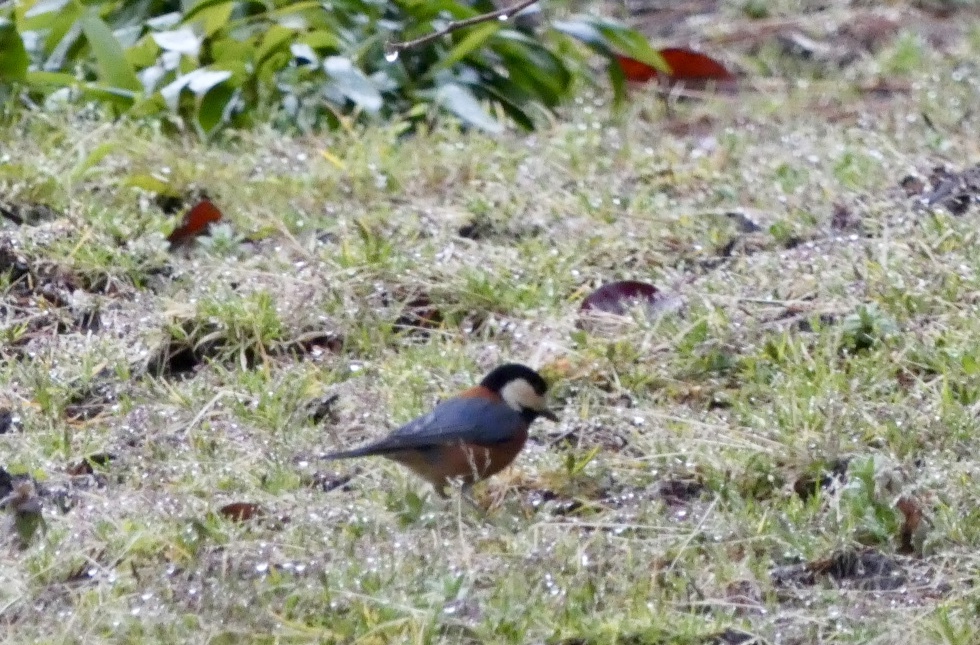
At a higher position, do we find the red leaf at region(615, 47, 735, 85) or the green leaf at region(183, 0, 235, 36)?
the green leaf at region(183, 0, 235, 36)

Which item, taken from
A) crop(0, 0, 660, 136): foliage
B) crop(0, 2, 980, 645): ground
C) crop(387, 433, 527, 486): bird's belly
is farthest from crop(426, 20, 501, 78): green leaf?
crop(387, 433, 527, 486): bird's belly

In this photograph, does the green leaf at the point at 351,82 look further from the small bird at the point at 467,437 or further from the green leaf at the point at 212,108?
the small bird at the point at 467,437

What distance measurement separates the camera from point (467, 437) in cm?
366

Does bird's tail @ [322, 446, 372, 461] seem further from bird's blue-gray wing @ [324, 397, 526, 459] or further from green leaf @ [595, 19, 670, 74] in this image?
green leaf @ [595, 19, 670, 74]

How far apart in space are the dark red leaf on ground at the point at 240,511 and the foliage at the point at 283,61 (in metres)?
2.80

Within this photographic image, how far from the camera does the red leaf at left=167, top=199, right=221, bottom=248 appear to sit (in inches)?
207

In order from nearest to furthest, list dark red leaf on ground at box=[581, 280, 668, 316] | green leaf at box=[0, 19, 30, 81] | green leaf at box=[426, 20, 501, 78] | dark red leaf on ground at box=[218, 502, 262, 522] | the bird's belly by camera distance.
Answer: dark red leaf on ground at box=[218, 502, 262, 522], the bird's belly, dark red leaf on ground at box=[581, 280, 668, 316], green leaf at box=[0, 19, 30, 81], green leaf at box=[426, 20, 501, 78]

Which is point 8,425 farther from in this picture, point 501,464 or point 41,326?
point 501,464

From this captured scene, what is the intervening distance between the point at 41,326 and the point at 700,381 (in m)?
1.81

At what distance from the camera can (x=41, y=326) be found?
471cm

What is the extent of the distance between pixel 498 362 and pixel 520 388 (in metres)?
0.61

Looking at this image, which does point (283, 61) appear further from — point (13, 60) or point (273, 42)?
point (13, 60)

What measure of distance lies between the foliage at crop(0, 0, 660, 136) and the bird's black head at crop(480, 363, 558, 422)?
2586 millimetres

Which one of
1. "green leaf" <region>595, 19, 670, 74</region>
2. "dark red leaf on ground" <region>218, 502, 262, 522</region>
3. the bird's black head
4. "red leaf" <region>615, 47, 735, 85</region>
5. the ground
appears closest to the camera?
the ground
